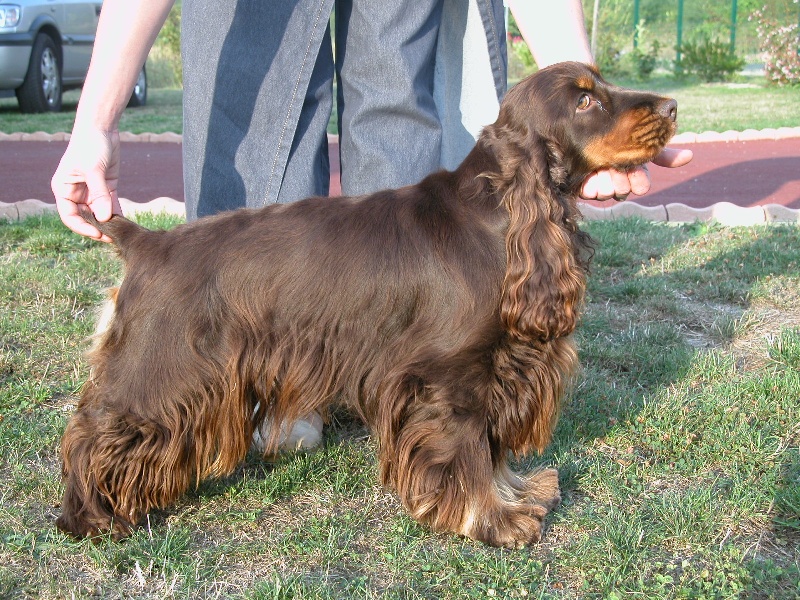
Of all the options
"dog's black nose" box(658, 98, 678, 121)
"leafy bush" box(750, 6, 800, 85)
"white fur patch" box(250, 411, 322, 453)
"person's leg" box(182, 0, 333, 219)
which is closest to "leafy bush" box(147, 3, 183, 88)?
"leafy bush" box(750, 6, 800, 85)

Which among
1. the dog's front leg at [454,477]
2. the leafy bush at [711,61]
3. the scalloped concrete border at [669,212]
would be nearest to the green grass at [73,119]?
the scalloped concrete border at [669,212]

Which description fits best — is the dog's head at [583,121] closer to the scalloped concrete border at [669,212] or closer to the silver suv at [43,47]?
the scalloped concrete border at [669,212]

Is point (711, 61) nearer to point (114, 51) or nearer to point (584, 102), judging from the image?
point (584, 102)

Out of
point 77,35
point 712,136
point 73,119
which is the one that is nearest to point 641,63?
point 712,136

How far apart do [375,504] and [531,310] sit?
2.90ft

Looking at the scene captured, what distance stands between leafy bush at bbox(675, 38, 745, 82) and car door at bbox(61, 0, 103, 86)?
14497mm

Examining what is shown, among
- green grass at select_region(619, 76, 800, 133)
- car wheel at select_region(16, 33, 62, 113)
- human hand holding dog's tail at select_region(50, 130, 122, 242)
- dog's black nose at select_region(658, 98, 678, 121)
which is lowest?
green grass at select_region(619, 76, 800, 133)

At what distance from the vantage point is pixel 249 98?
325cm

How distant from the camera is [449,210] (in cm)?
266

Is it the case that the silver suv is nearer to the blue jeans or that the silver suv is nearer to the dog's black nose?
the blue jeans

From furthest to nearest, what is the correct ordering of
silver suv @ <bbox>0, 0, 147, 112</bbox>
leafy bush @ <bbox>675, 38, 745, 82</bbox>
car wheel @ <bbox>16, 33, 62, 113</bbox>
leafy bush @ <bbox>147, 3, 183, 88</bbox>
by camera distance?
leafy bush @ <bbox>675, 38, 745, 82</bbox>, leafy bush @ <bbox>147, 3, 183, 88</bbox>, car wheel @ <bbox>16, 33, 62, 113</bbox>, silver suv @ <bbox>0, 0, 147, 112</bbox>

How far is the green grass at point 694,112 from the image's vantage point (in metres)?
11.5

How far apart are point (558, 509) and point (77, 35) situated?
12.4m

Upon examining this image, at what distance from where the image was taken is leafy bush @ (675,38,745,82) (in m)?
21.1
